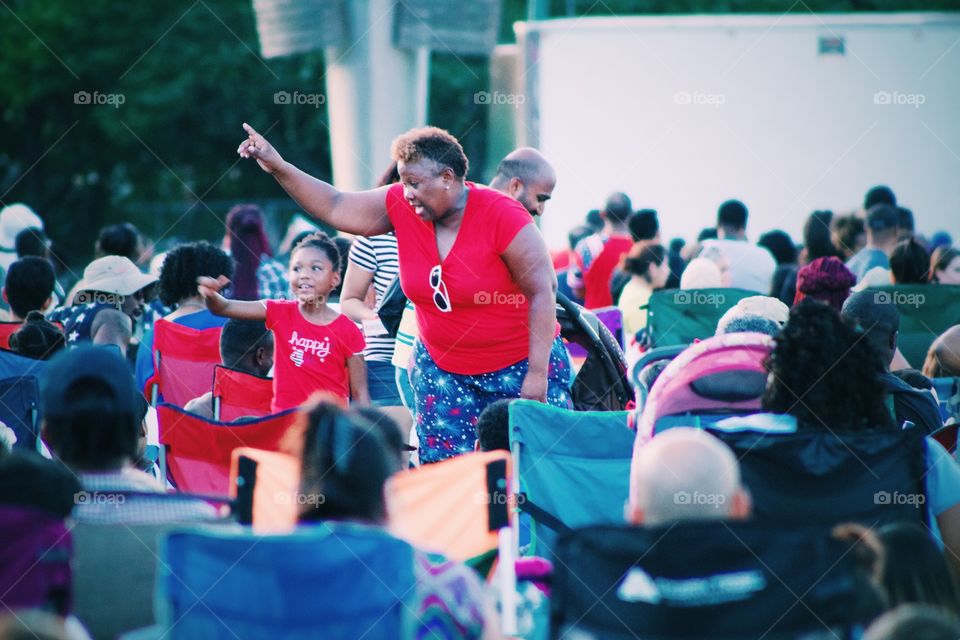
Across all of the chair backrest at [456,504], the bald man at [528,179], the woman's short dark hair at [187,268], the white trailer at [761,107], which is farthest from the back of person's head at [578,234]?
the chair backrest at [456,504]

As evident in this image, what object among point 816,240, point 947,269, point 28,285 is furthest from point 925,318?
point 28,285

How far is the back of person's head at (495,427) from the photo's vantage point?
5.13 m

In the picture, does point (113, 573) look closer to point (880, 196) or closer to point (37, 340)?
point (37, 340)

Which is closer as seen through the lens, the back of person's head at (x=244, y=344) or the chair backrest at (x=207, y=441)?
the chair backrest at (x=207, y=441)

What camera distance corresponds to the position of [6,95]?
2597cm

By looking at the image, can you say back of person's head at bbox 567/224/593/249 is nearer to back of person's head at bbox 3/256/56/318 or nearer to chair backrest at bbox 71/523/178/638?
back of person's head at bbox 3/256/56/318

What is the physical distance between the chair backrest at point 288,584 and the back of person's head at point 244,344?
360 cm

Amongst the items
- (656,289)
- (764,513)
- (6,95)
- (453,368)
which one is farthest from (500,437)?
(6,95)

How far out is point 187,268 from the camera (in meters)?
7.20

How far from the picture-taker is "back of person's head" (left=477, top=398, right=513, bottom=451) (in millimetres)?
5129

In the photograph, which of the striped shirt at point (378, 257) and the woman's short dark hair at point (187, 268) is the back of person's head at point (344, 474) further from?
the woman's short dark hair at point (187, 268)

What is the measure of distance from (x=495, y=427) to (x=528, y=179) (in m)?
1.64

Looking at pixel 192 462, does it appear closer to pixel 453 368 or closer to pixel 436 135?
pixel 453 368

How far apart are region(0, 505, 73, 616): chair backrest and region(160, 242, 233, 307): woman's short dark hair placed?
418 centimetres
